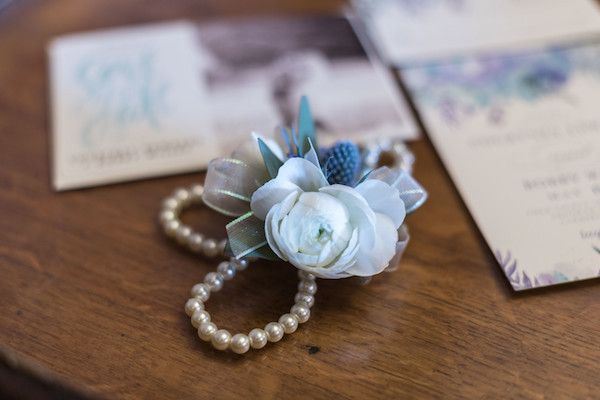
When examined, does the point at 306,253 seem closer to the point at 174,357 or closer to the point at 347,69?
the point at 174,357

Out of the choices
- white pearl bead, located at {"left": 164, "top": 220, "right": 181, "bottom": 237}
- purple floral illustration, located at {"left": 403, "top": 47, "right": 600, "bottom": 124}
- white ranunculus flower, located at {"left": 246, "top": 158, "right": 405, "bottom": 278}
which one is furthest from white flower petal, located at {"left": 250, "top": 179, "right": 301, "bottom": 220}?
purple floral illustration, located at {"left": 403, "top": 47, "right": 600, "bottom": 124}

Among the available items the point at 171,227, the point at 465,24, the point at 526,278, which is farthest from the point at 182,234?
the point at 465,24

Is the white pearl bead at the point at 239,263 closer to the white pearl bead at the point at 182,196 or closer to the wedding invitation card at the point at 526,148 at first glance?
the white pearl bead at the point at 182,196

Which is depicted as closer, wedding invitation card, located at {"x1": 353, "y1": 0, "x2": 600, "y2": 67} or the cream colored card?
the cream colored card

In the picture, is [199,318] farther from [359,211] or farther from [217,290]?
[359,211]

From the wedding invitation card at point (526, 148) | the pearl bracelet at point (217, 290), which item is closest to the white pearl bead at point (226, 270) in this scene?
the pearl bracelet at point (217, 290)

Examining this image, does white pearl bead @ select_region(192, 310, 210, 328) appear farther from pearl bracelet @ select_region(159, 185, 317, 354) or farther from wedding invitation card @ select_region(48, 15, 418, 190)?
wedding invitation card @ select_region(48, 15, 418, 190)
